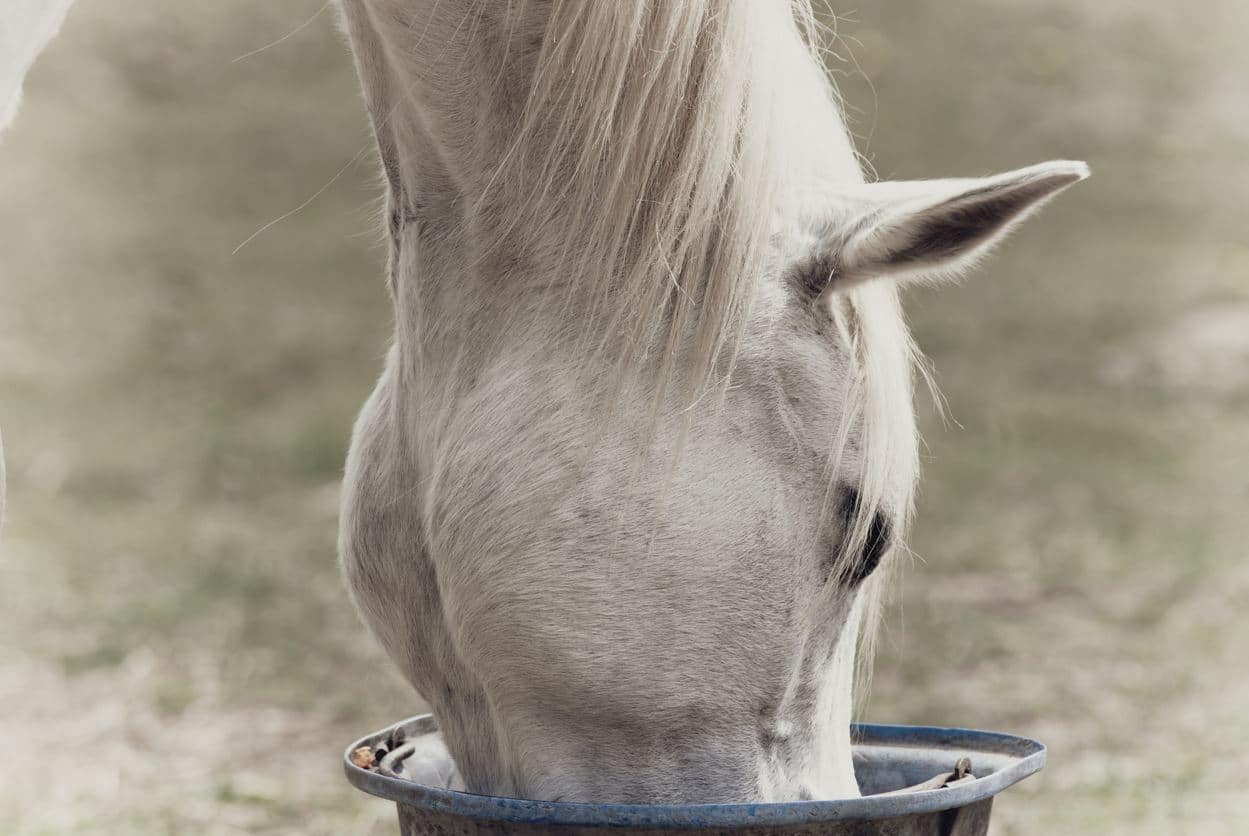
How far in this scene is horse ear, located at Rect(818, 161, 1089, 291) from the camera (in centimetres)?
114

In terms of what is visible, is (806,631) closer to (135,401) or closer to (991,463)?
(991,463)

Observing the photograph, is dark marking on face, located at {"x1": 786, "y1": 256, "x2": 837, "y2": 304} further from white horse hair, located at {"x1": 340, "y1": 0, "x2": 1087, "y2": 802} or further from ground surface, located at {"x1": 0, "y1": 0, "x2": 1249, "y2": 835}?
ground surface, located at {"x1": 0, "y1": 0, "x2": 1249, "y2": 835}

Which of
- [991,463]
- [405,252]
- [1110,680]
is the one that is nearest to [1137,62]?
[991,463]

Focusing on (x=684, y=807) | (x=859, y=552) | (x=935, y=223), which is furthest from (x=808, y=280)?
(x=684, y=807)

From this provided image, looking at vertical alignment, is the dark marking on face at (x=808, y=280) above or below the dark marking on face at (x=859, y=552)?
above

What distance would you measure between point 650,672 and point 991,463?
13.4 feet

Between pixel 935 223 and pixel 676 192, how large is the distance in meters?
0.23

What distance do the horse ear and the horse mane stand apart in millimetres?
69

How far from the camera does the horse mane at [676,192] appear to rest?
48.4 inches

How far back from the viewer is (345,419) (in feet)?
17.6

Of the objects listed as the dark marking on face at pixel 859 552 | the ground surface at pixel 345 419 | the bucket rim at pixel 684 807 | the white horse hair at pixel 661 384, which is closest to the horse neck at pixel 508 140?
the white horse hair at pixel 661 384

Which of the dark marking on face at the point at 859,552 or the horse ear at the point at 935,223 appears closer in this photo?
the horse ear at the point at 935,223

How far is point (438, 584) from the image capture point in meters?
1.35

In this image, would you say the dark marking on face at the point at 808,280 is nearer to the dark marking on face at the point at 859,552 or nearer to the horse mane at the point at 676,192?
the horse mane at the point at 676,192
